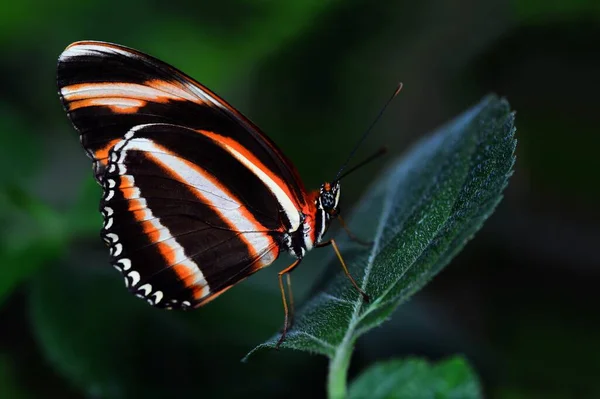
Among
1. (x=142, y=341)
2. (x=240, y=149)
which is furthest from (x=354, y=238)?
(x=142, y=341)

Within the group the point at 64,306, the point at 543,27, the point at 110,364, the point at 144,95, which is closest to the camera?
the point at 144,95

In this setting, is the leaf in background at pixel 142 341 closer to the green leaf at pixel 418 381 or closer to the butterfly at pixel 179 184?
the butterfly at pixel 179 184

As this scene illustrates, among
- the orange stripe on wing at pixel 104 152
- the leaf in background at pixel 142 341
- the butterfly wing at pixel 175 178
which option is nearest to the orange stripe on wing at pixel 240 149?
the butterfly wing at pixel 175 178

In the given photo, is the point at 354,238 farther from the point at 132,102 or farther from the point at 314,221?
the point at 132,102

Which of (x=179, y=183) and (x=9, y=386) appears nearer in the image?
(x=179, y=183)

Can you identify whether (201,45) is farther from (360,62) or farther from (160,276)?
(160,276)

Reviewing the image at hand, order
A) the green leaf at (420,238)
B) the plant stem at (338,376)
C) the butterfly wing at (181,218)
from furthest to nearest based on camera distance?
1. the butterfly wing at (181,218)
2. the plant stem at (338,376)
3. the green leaf at (420,238)

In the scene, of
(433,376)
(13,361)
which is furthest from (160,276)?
(433,376)
